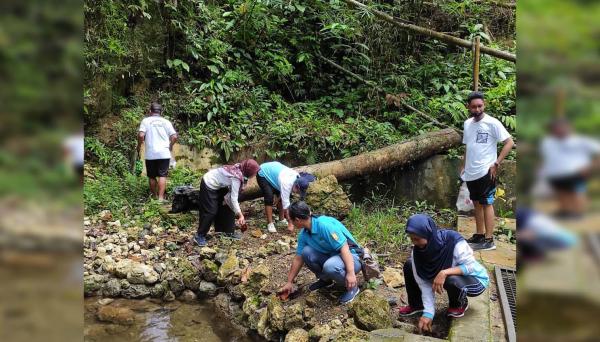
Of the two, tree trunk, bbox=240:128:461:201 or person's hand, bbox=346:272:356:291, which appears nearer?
person's hand, bbox=346:272:356:291

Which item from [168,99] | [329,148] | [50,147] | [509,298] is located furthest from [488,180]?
[168,99]

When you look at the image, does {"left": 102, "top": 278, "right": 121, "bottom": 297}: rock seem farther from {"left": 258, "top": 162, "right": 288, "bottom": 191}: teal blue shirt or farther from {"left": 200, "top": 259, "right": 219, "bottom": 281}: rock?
{"left": 258, "top": 162, "right": 288, "bottom": 191}: teal blue shirt

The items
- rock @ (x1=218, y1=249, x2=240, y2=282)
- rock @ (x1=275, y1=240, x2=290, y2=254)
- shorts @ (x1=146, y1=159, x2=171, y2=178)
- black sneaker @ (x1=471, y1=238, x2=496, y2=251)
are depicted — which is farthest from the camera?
shorts @ (x1=146, y1=159, x2=171, y2=178)

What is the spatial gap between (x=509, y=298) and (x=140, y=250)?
400 centimetres

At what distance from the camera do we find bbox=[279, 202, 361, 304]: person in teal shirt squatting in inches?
159

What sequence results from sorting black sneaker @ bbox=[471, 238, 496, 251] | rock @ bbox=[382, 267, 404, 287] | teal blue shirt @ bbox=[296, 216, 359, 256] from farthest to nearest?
black sneaker @ bbox=[471, 238, 496, 251], rock @ bbox=[382, 267, 404, 287], teal blue shirt @ bbox=[296, 216, 359, 256]

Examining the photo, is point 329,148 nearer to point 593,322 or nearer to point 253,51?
point 253,51

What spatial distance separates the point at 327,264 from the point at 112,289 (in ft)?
7.74

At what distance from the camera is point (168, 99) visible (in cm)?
887

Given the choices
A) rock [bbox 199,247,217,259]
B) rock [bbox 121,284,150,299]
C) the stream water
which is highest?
rock [bbox 199,247,217,259]

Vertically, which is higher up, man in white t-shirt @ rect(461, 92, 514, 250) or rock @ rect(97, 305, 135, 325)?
man in white t-shirt @ rect(461, 92, 514, 250)

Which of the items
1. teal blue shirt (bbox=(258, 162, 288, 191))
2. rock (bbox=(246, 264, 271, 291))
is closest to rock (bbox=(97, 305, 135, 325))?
rock (bbox=(246, 264, 271, 291))

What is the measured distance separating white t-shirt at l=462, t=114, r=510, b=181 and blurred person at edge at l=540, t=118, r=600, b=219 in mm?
4553

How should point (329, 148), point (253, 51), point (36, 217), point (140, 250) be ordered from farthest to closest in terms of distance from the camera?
point (253, 51) → point (329, 148) → point (140, 250) → point (36, 217)
